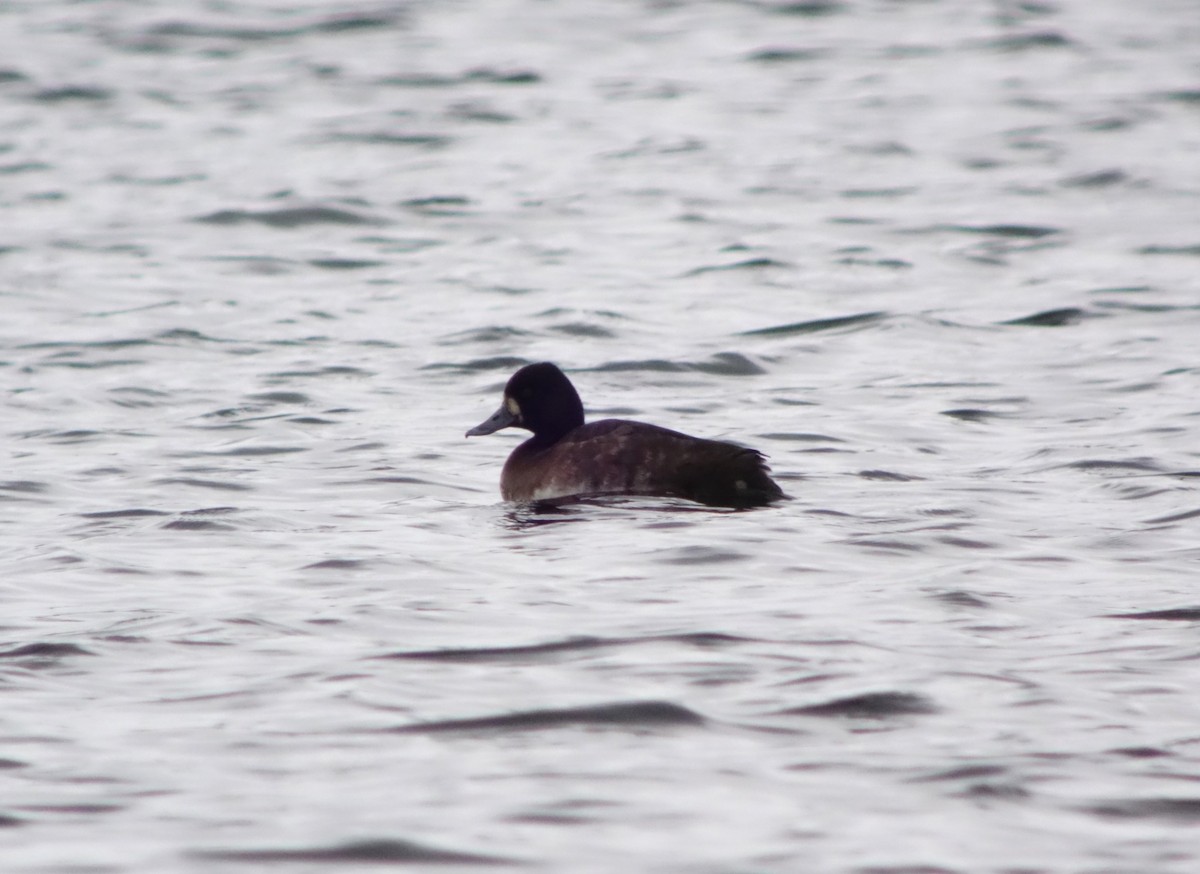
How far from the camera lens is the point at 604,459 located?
945cm

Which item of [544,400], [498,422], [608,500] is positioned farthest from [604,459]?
[498,422]

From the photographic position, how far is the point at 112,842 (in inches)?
207

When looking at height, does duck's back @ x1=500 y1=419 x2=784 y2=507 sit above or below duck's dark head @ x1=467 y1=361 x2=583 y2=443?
below

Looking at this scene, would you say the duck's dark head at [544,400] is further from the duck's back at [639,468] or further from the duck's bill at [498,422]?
the duck's back at [639,468]

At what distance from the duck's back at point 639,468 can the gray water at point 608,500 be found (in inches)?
7.1

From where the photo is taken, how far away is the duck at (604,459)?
9.15 m

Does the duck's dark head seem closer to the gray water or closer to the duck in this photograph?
the duck

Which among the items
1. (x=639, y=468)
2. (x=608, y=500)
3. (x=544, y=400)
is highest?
(x=544, y=400)

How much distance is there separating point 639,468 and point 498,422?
1128mm

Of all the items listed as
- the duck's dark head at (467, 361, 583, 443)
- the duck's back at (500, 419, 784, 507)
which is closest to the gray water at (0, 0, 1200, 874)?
the duck's back at (500, 419, 784, 507)

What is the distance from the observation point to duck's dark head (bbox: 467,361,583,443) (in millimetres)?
10062

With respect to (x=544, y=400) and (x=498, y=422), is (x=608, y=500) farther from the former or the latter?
(x=498, y=422)

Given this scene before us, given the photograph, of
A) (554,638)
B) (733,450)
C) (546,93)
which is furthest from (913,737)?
(546,93)

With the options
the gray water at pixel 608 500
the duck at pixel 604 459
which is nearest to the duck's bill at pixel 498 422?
the duck at pixel 604 459
